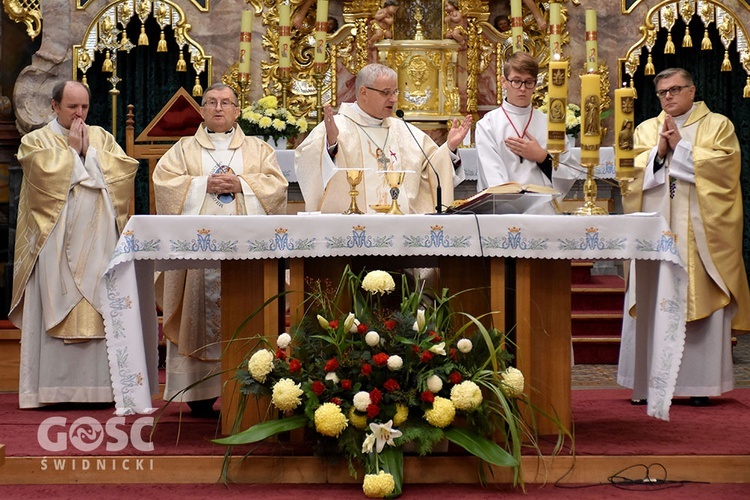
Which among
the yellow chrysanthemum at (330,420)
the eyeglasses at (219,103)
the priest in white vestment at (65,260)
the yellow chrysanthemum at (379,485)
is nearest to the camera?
the yellow chrysanthemum at (379,485)

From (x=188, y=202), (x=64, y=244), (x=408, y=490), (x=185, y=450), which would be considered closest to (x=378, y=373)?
(x=408, y=490)

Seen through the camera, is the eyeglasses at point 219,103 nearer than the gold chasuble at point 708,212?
Yes

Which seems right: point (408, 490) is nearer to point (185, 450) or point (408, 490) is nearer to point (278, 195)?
point (185, 450)

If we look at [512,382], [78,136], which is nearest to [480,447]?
[512,382]

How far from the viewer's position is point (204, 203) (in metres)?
5.74

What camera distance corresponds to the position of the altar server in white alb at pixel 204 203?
224 inches

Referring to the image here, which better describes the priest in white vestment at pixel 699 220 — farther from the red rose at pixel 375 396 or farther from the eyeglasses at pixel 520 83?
the red rose at pixel 375 396

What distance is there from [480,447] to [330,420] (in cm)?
57

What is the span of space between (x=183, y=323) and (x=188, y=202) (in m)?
0.59

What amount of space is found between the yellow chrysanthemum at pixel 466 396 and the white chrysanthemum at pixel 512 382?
0.14 m

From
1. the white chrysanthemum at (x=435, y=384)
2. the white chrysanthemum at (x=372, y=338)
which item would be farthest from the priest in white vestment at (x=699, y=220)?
the white chrysanthemum at (x=372, y=338)

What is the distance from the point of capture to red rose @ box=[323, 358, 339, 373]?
14.6ft

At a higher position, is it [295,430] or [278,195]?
[278,195]

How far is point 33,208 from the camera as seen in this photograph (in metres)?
6.34
